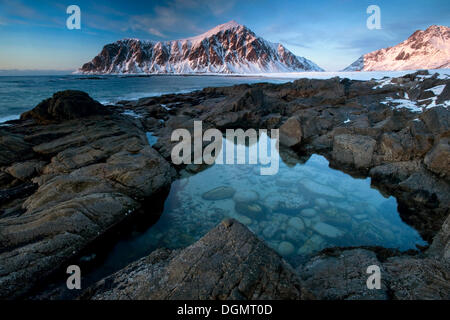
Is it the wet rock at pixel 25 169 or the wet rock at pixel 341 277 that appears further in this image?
the wet rock at pixel 25 169

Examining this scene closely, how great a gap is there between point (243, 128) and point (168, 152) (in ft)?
28.1

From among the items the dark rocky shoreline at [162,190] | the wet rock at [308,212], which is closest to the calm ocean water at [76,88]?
the dark rocky shoreline at [162,190]

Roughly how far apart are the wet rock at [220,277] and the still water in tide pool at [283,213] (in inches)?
81.3

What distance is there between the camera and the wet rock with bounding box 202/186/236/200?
Result: 8023mm

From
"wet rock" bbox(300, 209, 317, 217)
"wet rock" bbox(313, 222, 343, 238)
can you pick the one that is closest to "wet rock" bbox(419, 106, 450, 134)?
"wet rock" bbox(300, 209, 317, 217)

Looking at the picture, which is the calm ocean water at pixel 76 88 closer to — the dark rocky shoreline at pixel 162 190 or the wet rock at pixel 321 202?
the dark rocky shoreline at pixel 162 190

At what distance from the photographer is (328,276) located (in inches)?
150

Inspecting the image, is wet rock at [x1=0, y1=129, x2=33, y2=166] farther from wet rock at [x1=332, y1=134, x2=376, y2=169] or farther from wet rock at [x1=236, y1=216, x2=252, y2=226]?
wet rock at [x1=332, y1=134, x2=376, y2=169]

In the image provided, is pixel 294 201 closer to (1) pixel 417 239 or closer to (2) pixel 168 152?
(1) pixel 417 239

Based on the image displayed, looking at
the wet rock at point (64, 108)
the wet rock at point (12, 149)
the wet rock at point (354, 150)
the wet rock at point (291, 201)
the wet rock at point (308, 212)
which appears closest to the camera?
the wet rock at point (308, 212)

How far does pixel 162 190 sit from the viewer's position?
816 centimetres

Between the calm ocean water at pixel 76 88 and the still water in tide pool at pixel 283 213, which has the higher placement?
the calm ocean water at pixel 76 88

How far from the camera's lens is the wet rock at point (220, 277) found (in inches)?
110
